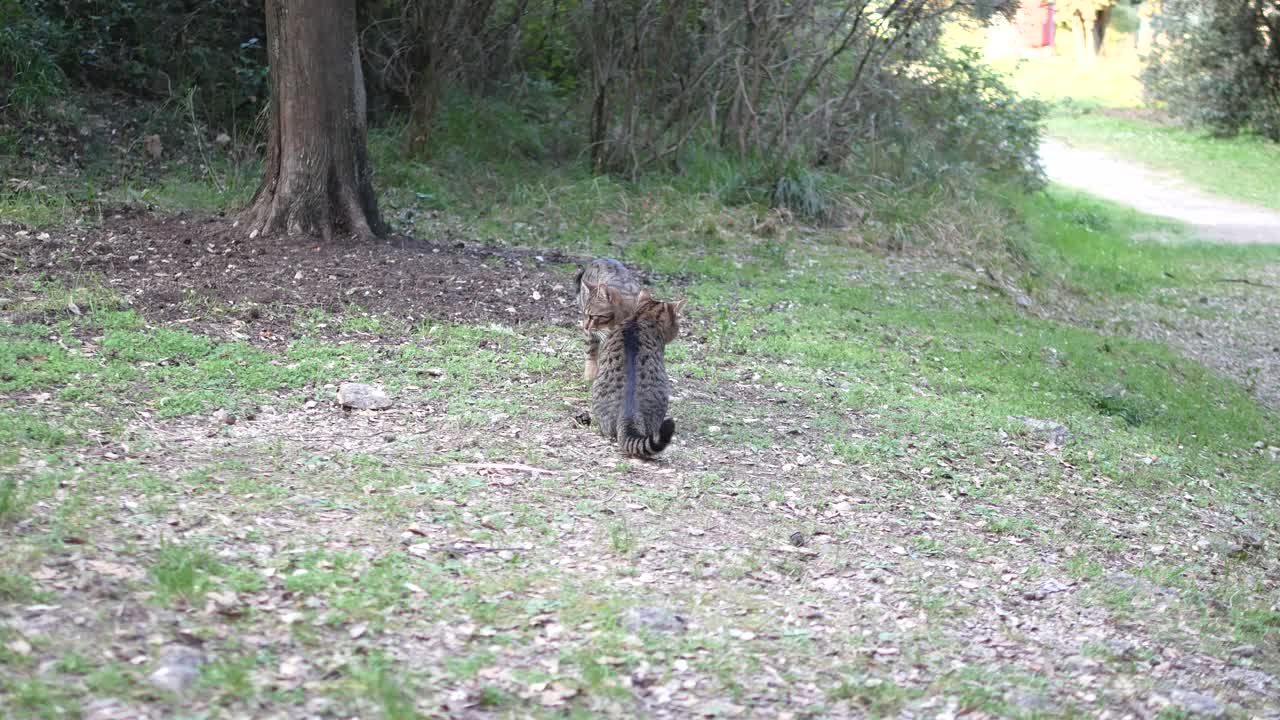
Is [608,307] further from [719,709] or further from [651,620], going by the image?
[719,709]

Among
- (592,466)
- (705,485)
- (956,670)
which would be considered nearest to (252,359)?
(592,466)

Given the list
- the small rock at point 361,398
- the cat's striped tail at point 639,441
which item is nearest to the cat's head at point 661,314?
the cat's striped tail at point 639,441

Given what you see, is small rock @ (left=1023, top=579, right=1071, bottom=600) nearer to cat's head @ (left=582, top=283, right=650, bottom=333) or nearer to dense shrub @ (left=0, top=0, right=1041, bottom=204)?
cat's head @ (left=582, top=283, right=650, bottom=333)

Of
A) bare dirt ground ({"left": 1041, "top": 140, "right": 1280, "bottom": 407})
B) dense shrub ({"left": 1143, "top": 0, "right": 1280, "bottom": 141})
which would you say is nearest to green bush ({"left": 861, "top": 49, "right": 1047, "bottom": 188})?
bare dirt ground ({"left": 1041, "top": 140, "right": 1280, "bottom": 407})

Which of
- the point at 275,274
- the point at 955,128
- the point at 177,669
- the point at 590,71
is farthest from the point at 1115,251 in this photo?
the point at 177,669

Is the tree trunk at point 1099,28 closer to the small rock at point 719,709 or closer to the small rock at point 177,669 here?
the small rock at point 719,709

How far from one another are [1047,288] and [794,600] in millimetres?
9483

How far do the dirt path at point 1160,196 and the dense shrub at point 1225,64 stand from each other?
3238 millimetres

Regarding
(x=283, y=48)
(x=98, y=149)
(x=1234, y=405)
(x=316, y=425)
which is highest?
(x=283, y=48)

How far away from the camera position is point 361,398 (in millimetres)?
6625

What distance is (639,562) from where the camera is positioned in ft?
16.6

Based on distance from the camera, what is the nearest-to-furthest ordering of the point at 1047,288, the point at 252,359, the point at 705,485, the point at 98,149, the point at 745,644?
1. the point at 745,644
2. the point at 705,485
3. the point at 252,359
4. the point at 98,149
5. the point at 1047,288

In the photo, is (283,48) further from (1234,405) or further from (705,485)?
(1234,405)

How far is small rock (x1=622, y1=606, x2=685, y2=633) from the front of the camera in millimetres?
4438
